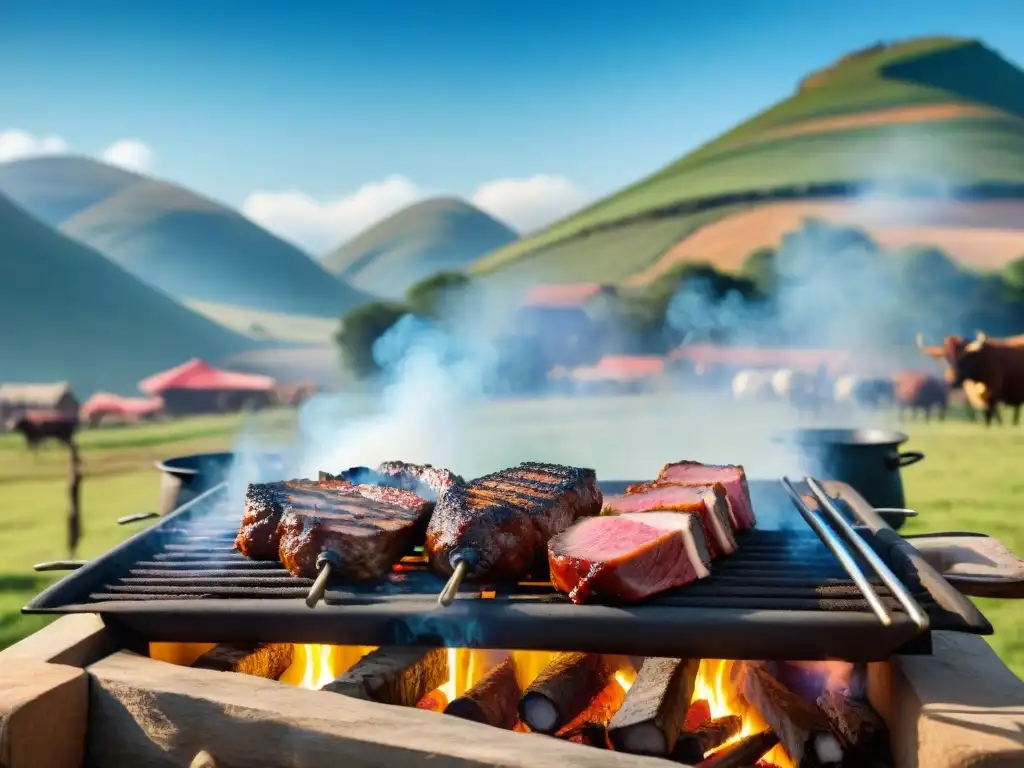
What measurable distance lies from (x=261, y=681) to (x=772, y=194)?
72889 mm

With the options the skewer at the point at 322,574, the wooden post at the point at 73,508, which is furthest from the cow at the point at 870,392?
the skewer at the point at 322,574

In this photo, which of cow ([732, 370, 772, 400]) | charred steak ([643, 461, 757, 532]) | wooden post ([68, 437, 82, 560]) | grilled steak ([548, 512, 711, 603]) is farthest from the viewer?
cow ([732, 370, 772, 400])

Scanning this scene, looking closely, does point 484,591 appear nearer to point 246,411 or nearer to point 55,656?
point 55,656

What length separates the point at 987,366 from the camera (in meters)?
19.8

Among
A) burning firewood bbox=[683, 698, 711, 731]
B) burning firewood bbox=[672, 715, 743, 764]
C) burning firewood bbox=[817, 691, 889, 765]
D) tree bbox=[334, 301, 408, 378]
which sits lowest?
burning firewood bbox=[683, 698, 711, 731]

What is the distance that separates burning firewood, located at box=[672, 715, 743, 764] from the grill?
52cm

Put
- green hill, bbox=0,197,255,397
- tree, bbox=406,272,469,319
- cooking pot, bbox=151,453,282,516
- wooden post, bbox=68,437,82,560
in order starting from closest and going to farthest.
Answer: cooking pot, bbox=151,453,282,516 < wooden post, bbox=68,437,82,560 < tree, bbox=406,272,469,319 < green hill, bbox=0,197,255,397

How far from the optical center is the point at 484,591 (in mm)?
3074

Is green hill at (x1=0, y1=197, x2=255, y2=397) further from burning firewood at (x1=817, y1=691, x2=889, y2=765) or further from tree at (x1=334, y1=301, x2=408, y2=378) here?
burning firewood at (x1=817, y1=691, x2=889, y2=765)

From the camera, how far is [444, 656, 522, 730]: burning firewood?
301 cm

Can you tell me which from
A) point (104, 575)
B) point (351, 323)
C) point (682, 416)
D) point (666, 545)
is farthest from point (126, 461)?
point (351, 323)

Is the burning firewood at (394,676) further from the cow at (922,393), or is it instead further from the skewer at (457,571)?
the cow at (922,393)

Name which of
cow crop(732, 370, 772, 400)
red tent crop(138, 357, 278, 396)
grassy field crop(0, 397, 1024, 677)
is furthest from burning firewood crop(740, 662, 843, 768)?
red tent crop(138, 357, 278, 396)

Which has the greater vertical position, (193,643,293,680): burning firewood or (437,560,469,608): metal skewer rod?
(437,560,469,608): metal skewer rod
